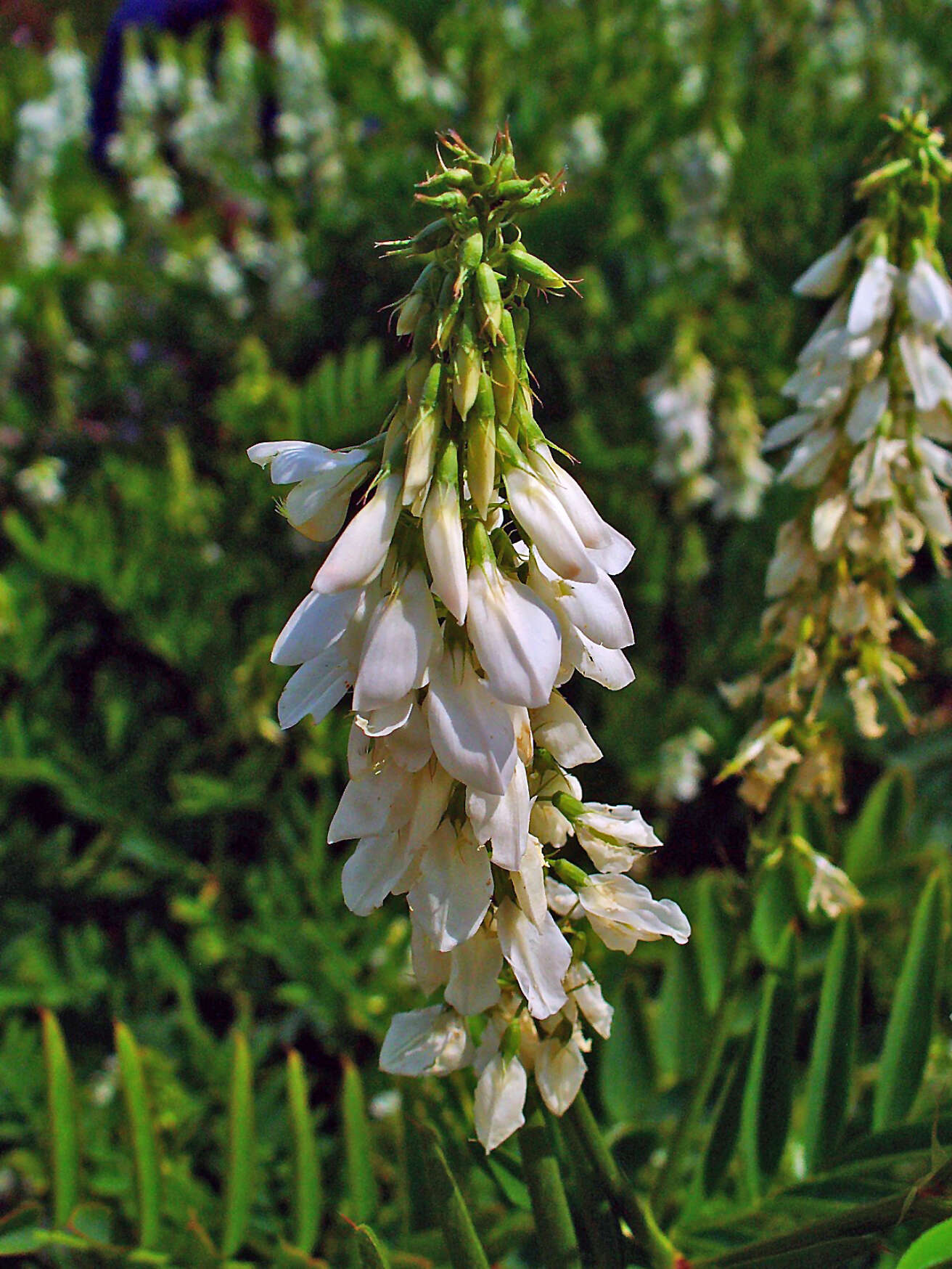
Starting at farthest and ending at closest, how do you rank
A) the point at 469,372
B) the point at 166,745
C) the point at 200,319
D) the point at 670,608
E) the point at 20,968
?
the point at 200,319 → the point at 670,608 → the point at 166,745 → the point at 20,968 → the point at 469,372

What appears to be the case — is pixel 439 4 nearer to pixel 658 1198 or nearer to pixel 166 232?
pixel 166 232

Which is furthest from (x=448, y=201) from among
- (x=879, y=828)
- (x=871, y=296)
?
(x=879, y=828)

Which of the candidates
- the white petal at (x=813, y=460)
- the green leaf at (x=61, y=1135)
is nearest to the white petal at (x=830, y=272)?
the white petal at (x=813, y=460)

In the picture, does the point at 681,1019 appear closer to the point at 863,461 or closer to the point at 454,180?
the point at 863,461

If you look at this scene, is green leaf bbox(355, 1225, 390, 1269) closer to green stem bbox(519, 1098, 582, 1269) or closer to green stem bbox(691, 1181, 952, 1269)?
green stem bbox(519, 1098, 582, 1269)

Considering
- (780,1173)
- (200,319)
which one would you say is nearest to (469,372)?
(780,1173)

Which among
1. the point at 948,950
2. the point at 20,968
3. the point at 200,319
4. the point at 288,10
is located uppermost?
the point at 288,10

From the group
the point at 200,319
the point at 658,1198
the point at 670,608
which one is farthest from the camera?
the point at 200,319

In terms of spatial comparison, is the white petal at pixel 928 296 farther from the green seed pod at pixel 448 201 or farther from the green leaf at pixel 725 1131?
the green leaf at pixel 725 1131
